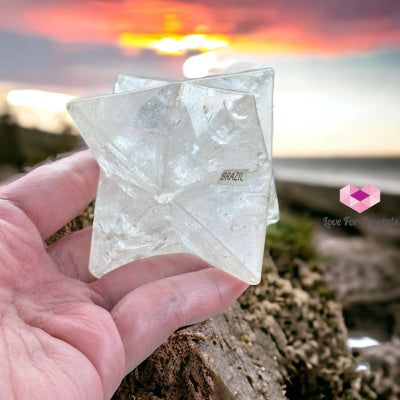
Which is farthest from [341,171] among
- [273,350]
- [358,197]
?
[273,350]

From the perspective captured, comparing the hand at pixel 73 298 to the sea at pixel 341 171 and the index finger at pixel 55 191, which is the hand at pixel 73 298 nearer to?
the index finger at pixel 55 191

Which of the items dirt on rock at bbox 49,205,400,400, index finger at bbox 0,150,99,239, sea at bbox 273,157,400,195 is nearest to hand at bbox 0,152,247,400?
index finger at bbox 0,150,99,239

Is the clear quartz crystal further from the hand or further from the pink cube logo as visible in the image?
the pink cube logo

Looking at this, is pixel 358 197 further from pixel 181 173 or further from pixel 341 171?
pixel 341 171

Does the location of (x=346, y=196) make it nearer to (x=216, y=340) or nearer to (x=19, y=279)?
(x=216, y=340)

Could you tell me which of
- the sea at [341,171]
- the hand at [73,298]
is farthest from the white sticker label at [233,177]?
the sea at [341,171]

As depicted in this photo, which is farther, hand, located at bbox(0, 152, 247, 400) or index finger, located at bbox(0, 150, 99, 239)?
index finger, located at bbox(0, 150, 99, 239)
